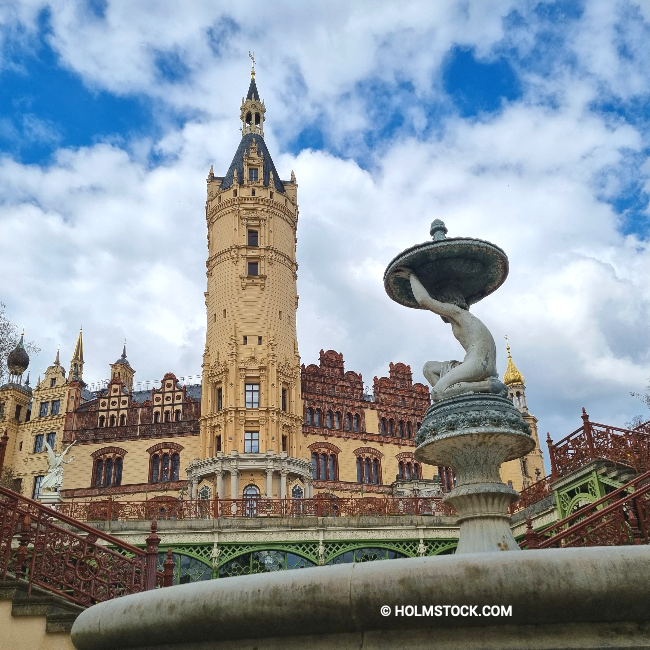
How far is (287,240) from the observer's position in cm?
4738

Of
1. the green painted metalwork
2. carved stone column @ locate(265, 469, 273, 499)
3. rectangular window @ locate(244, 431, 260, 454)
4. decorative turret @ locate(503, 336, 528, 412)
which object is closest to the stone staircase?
the green painted metalwork

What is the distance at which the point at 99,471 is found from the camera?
4481 centimetres

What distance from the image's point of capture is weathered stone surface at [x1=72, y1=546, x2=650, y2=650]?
10.8ft

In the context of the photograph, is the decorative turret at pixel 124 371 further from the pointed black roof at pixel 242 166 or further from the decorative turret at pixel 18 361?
the pointed black roof at pixel 242 166

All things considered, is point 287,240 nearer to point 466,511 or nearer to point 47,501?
point 47,501

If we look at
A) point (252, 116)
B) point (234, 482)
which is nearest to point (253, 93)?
point (252, 116)

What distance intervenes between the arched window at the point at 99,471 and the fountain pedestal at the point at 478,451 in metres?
41.1

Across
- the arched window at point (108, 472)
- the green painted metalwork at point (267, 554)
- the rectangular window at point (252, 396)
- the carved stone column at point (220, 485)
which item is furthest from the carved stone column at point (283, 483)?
the green painted metalwork at point (267, 554)

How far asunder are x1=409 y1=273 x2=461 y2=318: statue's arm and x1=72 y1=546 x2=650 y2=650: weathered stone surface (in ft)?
17.5

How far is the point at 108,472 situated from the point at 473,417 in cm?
4163

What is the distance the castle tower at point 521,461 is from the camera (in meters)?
50.8

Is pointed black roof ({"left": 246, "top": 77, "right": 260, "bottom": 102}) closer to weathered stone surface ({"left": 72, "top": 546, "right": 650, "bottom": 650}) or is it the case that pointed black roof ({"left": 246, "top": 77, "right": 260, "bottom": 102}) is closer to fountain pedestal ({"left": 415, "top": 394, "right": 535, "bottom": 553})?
fountain pedestal ({"left": 415, "top": 394, "right": 535, "bottom": 553})

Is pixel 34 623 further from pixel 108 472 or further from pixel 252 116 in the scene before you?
pixel 252 116

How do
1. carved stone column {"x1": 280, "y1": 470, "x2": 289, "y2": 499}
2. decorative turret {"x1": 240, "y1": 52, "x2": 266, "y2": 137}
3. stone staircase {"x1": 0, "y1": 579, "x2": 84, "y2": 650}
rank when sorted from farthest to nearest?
decorative turret {"x1": 240, "y1": 52, "x2": 266, "y2": 137}, carved stone column {"x1": 280, "y1": 470, "x2": 289, "y2": 499}, stone staircase {"x1": 0, "y1": 579, "x2": 84, "y2": 650}
